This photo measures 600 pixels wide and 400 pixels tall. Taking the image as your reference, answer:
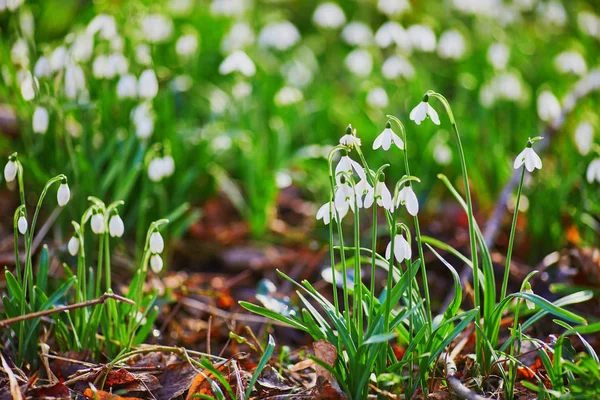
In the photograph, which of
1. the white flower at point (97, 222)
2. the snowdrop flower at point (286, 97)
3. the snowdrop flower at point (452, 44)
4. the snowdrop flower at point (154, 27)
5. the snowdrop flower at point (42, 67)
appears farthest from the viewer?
the snowdrop flower at point (452, 44)

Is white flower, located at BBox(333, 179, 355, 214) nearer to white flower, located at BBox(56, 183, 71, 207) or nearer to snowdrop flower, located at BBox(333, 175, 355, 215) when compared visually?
snowdrop flower, located at BBox(333, 175, 355, 215)

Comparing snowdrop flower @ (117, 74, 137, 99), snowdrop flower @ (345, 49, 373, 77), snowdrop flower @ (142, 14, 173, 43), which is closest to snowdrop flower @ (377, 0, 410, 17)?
snowdrop flower @ (345, 49, 373, 77)

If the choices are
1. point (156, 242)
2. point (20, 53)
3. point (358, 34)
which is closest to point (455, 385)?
point (156, 242)

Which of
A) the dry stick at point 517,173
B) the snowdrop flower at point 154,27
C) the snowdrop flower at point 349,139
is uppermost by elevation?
the snowdrop flower at point 154,27

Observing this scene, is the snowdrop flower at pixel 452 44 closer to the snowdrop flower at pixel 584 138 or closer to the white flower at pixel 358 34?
the white flower at pixel 358 34

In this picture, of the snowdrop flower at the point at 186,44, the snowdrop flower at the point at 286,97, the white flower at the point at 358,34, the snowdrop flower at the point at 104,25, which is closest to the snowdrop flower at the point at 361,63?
the white flower at the point at 358,34

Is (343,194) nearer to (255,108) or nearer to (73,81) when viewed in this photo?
(73,81)

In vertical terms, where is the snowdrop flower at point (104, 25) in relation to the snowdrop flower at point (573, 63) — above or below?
above
